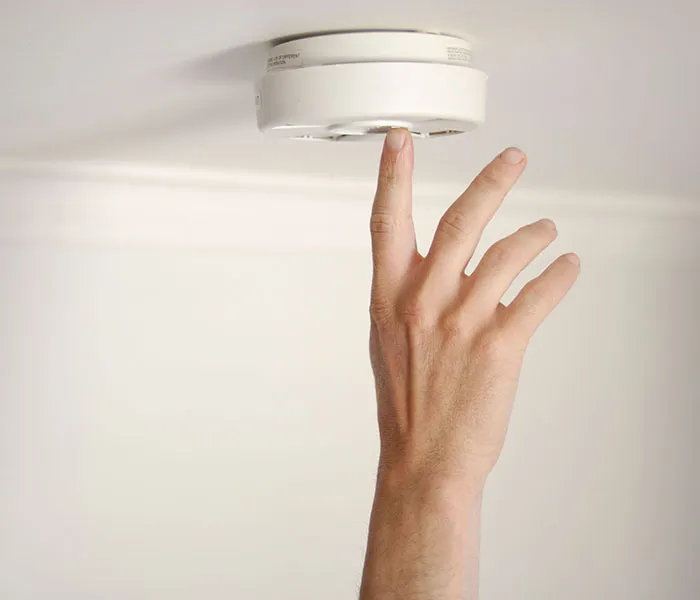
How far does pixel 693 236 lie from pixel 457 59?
31.7 inches

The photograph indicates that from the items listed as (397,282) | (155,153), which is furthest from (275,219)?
(397,282)

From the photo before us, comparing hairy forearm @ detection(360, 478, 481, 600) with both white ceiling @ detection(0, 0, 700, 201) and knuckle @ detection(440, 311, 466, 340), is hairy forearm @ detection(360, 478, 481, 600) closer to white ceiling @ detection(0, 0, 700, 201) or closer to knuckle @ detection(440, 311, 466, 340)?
knuckle @ detection(440, 311, 466, 340)

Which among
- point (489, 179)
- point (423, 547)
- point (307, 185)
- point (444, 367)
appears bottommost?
point (423, 547)

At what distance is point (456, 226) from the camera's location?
0.61 m

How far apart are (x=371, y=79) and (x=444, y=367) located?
0.65 ft

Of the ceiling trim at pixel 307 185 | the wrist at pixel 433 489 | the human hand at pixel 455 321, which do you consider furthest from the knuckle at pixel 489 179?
the ceiling trim at pixel 307 185

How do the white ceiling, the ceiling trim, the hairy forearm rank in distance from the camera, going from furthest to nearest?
the ceiling trim < the hairy forearm < the white ceiling

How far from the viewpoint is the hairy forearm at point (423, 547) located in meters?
0.60

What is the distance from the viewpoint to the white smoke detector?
54 cm

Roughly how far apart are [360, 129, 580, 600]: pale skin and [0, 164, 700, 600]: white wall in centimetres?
49

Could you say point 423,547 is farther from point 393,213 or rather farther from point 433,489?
point 393,213

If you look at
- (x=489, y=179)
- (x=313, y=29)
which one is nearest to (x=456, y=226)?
(x=489, y=179)

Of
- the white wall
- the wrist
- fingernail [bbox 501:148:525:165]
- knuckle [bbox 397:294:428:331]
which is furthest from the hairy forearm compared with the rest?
Answer: the white wall

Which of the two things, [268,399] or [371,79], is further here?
[268,399]
